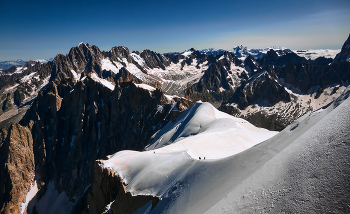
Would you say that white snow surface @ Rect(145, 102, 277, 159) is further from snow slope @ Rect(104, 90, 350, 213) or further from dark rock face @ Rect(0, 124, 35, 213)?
dark rock face @ Rect(0, 124, 35, 213)

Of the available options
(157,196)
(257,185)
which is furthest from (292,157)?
(157,196)

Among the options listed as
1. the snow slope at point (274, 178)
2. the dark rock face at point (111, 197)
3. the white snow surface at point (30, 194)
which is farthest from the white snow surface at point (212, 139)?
the white snow surface at point (30, 194)

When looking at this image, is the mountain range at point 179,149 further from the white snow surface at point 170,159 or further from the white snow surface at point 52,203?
the white snow surface at point 52,203

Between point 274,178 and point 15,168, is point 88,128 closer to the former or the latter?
point 15,168

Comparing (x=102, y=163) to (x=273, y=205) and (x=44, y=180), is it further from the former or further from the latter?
(x=44, y=180)

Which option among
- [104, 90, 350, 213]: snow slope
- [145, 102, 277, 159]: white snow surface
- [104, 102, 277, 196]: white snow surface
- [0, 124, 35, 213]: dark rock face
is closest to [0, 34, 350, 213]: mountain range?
[104, 90, 350, 213]: snow slope
